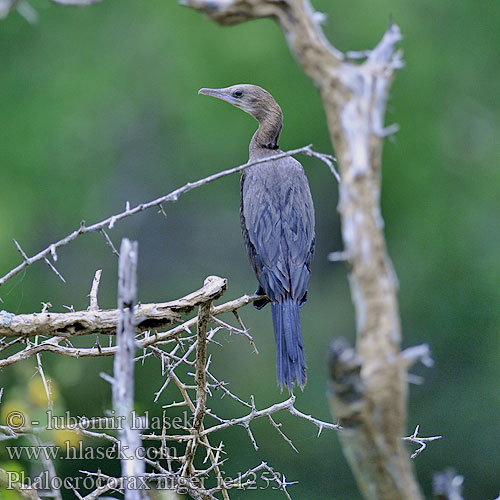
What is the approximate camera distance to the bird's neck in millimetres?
3936

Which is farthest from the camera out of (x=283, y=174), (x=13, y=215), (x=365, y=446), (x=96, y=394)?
(x=13, y=215)

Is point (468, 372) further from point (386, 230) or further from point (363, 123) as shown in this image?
point (363, 123)

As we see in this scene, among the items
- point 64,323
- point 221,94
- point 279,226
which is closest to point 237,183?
point 221,94

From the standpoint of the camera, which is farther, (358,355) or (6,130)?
(6,130)

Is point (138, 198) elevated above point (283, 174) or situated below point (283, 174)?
below

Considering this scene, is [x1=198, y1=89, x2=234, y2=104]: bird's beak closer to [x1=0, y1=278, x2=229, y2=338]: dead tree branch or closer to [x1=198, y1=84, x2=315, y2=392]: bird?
[x1=198, y1=84, x2=315, y2=392]: bird

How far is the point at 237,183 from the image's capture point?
9.33m

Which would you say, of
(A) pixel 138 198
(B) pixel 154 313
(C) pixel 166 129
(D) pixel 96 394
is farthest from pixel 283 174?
(C) pixel 166 129

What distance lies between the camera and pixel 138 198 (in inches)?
354

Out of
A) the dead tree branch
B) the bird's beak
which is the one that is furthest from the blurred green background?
the dead tree branch

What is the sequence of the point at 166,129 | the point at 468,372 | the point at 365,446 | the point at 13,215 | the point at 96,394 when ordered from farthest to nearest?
1. the point at 166,129
2. the point at 468,372
3. the point at 13,215
4. the point at 96,394
5. the point at 365,446

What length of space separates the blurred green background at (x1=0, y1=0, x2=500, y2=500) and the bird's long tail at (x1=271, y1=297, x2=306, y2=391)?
443 centimetres

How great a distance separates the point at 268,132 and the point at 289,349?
39.8 inches

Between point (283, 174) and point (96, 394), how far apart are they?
446 centimetres
